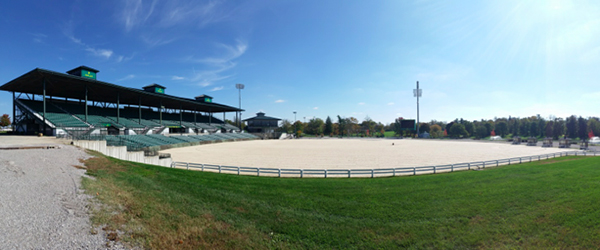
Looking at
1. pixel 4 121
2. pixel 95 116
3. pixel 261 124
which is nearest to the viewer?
pixel 95 116

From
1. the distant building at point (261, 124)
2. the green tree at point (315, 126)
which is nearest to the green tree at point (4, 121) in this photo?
the distant building at point (261, 124)

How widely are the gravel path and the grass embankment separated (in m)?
0.52

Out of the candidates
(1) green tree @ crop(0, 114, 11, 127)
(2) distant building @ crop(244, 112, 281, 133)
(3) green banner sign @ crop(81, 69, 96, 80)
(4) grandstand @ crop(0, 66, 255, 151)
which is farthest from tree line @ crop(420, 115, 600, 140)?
(1) green tree @ crop(0, 114, 11, 127)

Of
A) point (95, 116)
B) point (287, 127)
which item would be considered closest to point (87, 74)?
point (95, 116)

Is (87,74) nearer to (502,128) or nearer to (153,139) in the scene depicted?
(153,139)

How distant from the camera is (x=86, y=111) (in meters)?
39.3

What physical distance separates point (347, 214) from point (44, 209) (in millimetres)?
8780

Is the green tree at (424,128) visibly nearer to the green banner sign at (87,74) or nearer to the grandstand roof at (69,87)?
the grandstand roof at (69,87)

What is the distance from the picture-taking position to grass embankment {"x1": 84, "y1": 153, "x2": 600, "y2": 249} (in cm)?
629

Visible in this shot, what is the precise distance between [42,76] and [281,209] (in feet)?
144

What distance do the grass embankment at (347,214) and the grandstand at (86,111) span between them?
732 inches

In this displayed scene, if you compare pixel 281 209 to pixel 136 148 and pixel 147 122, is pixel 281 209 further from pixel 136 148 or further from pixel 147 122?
pixel 147 122

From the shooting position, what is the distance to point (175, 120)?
219ft

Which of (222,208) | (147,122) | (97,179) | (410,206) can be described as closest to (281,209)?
(222,208)
